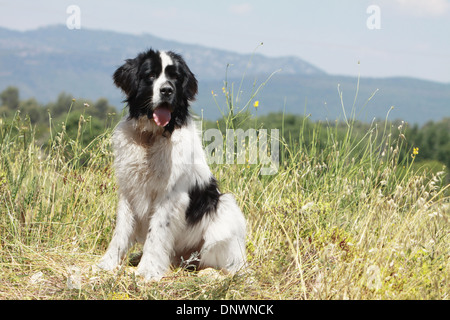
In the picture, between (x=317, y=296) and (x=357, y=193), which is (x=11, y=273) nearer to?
(x=317, y=296)

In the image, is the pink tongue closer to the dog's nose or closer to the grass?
the dog's nose

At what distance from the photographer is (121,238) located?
398cm

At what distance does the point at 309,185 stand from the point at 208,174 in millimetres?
1664

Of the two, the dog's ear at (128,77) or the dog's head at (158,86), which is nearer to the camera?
the dog's head at (158,86)

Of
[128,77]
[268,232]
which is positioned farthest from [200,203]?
[128,77]

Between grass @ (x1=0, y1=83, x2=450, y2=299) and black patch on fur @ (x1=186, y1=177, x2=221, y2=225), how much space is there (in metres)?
0.45

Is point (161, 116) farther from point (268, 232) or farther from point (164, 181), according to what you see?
point (268, 232)

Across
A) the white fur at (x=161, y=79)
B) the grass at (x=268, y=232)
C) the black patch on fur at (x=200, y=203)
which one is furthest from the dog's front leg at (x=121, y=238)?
the white fur at (x=161, y=79)

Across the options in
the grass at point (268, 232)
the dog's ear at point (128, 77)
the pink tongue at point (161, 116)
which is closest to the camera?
the grass at point (268, 232)

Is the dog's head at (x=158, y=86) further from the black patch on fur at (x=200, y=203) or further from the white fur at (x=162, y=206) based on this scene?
the black patch on fur at (x=200, y=203)

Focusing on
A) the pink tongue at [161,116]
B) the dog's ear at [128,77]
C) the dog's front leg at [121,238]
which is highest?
the dog's ear at [128,77]

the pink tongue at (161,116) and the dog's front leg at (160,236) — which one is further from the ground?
the pink tongue at (161,116)

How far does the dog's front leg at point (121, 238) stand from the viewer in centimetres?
398

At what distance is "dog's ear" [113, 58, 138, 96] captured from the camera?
3.90m
